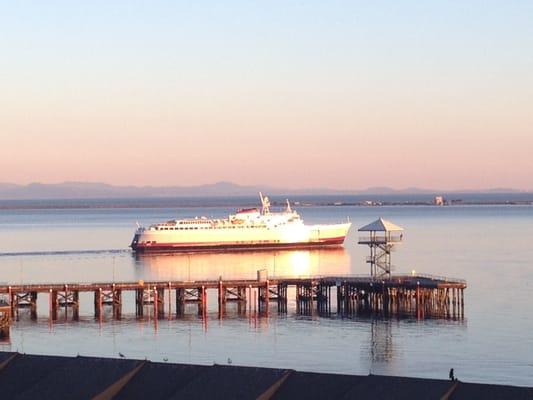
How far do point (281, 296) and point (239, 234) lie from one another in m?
67.4

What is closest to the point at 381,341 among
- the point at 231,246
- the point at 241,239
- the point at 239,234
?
the point at 231,246

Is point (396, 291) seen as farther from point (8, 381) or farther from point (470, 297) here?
point (8, 381)

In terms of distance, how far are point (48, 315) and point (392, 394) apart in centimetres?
4402

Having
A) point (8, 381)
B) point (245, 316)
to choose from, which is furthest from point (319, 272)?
point (8, 381)

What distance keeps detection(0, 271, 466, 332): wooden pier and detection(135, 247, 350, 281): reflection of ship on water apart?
2319 centimetres

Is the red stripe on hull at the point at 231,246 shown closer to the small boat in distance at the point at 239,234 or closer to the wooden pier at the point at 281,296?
the small boat in distance at the point at 239,234

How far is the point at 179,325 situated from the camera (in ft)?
225

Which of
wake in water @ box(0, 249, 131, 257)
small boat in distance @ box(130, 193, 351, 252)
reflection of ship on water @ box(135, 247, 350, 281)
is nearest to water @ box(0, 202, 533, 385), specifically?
reflection of ship on water @ box(135, 247, 350, 281)

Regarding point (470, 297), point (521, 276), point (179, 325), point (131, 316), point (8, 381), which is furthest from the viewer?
point (521, 276)

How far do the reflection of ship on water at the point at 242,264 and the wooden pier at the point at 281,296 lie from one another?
2319 cm

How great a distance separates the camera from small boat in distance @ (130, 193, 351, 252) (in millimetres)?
142500

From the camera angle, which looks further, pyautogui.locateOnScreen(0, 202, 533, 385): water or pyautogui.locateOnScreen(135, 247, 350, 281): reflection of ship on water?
pyautogui.locateOnScreen(135, 247, 350, 281): reflection of ship on water

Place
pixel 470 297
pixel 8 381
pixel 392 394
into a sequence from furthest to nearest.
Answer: pixel 470 297 < pixel 8 381 < pixel 392 394

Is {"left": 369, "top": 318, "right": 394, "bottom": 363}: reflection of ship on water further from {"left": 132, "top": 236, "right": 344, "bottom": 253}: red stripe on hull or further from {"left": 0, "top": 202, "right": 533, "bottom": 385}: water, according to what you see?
{"left": 132, "top": 236, "right": 344, "bottom": 253}: red stripe on hull
